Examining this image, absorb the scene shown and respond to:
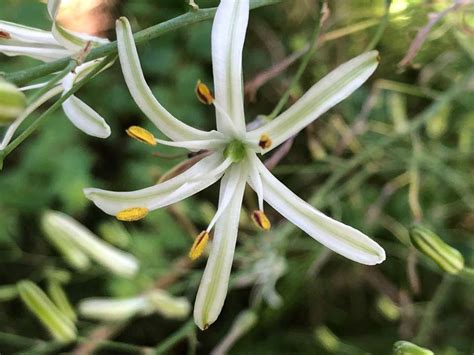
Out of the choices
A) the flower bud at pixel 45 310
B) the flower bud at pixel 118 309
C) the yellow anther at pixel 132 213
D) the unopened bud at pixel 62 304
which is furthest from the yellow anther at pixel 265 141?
the flower bud at pixel 118 309

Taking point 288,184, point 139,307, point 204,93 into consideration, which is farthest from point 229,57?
point 288,184

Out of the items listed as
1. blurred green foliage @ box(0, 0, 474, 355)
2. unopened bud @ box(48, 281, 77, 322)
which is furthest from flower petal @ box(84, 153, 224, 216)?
blurred green foliage @ box(0, 0, 474, 355)

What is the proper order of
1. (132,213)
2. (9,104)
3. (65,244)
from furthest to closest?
(65,244), (132,213), (9,104)

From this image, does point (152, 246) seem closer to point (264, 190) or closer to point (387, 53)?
point (387, 53)

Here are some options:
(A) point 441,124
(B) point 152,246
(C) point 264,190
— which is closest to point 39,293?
(C) point 264,190

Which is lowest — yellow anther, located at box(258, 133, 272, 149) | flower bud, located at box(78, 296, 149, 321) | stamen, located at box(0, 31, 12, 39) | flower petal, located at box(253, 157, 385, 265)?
flower bud, located at box(78, 296, 149, 321)

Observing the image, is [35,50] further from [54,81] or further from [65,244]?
[65,244]

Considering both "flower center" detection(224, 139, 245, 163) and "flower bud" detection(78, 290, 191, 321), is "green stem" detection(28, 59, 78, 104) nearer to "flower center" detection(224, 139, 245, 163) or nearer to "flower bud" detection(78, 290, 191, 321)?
"flower center" detection(224, 139, 245, 163)
